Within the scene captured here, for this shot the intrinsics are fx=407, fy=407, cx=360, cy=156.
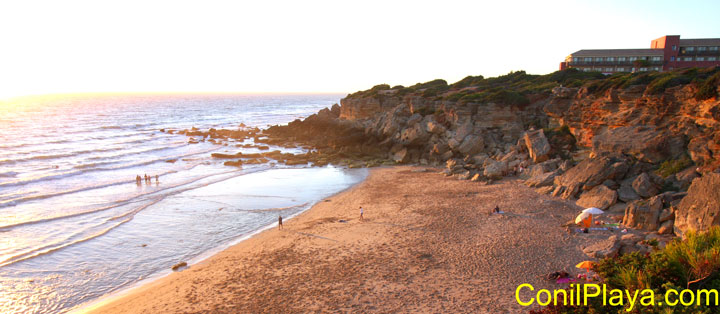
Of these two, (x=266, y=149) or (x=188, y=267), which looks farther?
(x=266, y=149)

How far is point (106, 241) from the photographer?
20.6 m

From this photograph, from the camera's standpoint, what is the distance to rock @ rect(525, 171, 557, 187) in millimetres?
26406

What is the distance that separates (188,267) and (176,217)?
8.08m

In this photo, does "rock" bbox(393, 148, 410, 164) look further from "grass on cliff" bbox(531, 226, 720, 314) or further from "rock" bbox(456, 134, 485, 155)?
"grass on cliff" bbox(531, 226, 720, 314)

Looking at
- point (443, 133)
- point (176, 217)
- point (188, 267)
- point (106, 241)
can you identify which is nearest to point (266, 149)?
point (443, 133)

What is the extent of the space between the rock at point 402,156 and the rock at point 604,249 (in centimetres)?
2414

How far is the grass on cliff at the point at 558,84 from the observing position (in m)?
26.2

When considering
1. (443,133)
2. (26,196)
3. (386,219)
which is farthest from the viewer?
(443,133)

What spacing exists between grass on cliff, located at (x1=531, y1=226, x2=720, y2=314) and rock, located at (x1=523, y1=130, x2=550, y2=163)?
22.6 meters

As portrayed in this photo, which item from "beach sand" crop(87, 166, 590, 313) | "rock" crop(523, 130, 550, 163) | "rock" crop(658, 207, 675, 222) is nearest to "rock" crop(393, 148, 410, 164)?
"rock" crop(523, 130, 550, 163)

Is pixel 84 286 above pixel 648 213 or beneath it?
beneath

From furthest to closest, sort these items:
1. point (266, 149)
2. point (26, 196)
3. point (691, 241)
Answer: point (266, 149), point (26, 196), point (691, 241)

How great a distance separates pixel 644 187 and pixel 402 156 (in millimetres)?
21792

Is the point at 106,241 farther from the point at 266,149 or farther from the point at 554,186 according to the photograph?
the point at 266,149
